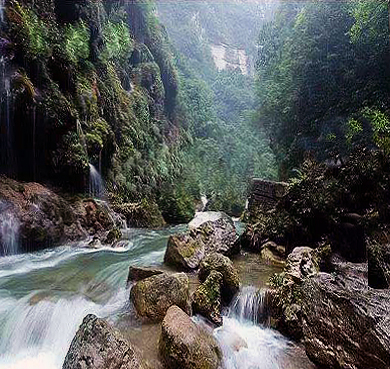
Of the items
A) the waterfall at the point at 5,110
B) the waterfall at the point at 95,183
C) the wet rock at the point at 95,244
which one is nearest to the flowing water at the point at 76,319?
the wet rock at the point at 95,244

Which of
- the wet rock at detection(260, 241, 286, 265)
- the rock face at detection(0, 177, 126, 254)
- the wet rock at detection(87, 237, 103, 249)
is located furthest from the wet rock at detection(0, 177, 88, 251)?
the wet rock at detection(260, 241, 286, 265)

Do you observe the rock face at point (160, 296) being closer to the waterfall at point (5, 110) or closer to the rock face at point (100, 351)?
the rock face at point (100, 351)

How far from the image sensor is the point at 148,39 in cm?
3256

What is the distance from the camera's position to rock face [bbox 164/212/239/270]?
25.8 feet

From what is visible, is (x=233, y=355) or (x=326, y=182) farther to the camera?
(x=326, y=182)

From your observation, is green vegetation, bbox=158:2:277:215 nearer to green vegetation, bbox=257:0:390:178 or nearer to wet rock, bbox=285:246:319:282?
green vegetation, bbox=257:0:390:178

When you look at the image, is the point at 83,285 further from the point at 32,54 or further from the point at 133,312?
the point at 32,54

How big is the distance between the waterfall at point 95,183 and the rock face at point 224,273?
30.7 ft

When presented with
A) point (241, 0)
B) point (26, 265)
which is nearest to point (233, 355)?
point (26, 265)

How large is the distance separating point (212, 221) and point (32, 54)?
8886 mm

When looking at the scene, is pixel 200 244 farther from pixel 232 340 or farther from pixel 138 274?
pixel 232 340

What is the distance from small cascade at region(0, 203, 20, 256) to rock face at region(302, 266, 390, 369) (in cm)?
820

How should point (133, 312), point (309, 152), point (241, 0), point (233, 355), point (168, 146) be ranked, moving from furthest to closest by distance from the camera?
1. point (241, 0)
2. point (168, 146)
3. point (309, 152)
4. point (133, 312)
5. point (233, 355)

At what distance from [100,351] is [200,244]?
4.81 m
